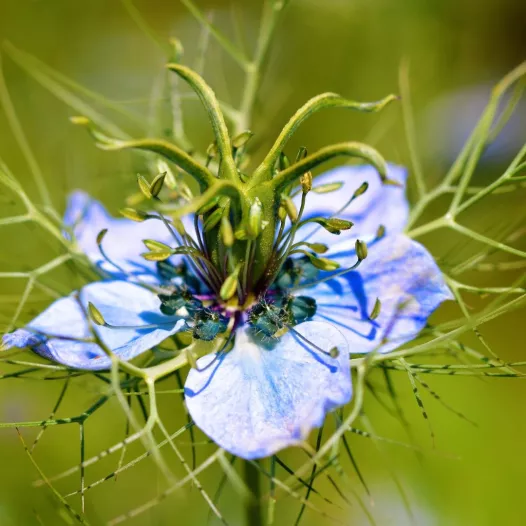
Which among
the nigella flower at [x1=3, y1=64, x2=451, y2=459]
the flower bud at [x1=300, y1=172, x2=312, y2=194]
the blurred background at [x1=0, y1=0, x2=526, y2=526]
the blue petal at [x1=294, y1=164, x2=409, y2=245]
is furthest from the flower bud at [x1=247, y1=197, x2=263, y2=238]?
the blurred background at [x1=0, y1=0, x2=526, y2=526]

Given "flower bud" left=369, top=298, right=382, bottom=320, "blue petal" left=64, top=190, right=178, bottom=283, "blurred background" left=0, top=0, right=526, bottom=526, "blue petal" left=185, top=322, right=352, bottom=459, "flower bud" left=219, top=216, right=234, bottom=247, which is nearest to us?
"blue petal" left=185, top=322, right=352, bottom=459

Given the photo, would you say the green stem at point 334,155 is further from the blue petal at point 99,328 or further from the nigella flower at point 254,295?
the blue petal at point 99,328

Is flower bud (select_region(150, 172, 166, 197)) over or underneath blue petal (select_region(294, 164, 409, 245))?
over

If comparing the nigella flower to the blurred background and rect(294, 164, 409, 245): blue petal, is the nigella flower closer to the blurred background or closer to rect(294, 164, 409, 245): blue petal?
rect(294, 164, 409, 245): blue petal

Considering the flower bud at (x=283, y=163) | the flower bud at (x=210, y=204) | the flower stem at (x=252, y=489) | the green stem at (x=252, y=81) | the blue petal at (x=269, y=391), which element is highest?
the green stem at (x=252, y=81)

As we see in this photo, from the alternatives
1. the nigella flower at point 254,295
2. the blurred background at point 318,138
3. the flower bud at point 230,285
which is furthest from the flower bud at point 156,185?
the blurred background at point 318,138

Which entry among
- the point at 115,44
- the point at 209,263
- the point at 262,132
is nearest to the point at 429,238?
the point at 262,132

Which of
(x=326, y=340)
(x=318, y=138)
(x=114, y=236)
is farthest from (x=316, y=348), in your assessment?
(x=318, y=138)

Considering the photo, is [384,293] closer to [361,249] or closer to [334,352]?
[361,249]
